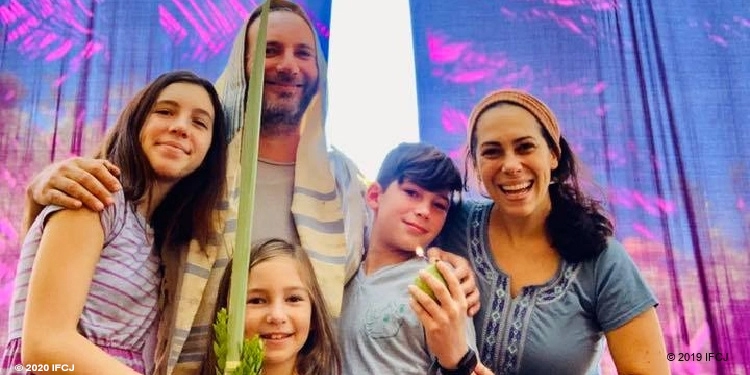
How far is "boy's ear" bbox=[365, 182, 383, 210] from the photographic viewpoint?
2.28 metres

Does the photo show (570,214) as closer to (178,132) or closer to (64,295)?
(178,132)

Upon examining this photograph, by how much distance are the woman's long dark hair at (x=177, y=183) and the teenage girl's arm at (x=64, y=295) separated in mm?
180

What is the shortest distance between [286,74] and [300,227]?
48cm

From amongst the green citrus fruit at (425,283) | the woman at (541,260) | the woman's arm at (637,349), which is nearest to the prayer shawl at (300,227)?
the green citrus fruit at (425,283)

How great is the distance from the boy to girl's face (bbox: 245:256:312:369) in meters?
0.13

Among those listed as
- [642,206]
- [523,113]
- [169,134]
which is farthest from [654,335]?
[169,134]

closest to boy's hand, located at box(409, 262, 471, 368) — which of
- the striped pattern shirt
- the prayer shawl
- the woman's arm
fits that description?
the prayer shawl

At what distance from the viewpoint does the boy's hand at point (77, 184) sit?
203cm

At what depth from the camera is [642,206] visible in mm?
2326

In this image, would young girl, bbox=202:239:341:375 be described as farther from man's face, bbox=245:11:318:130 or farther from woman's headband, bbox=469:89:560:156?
woman's headband, bbox=469:89:560:156

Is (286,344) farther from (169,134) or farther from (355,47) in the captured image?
(355,47)

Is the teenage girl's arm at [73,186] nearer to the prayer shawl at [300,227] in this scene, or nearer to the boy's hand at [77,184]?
the boy's hand at [77,184]

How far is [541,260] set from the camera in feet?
7.30

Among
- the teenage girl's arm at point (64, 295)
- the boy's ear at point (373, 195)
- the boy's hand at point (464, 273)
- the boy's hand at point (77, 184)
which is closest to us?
the teenage girl's arm at point (64, 295)
